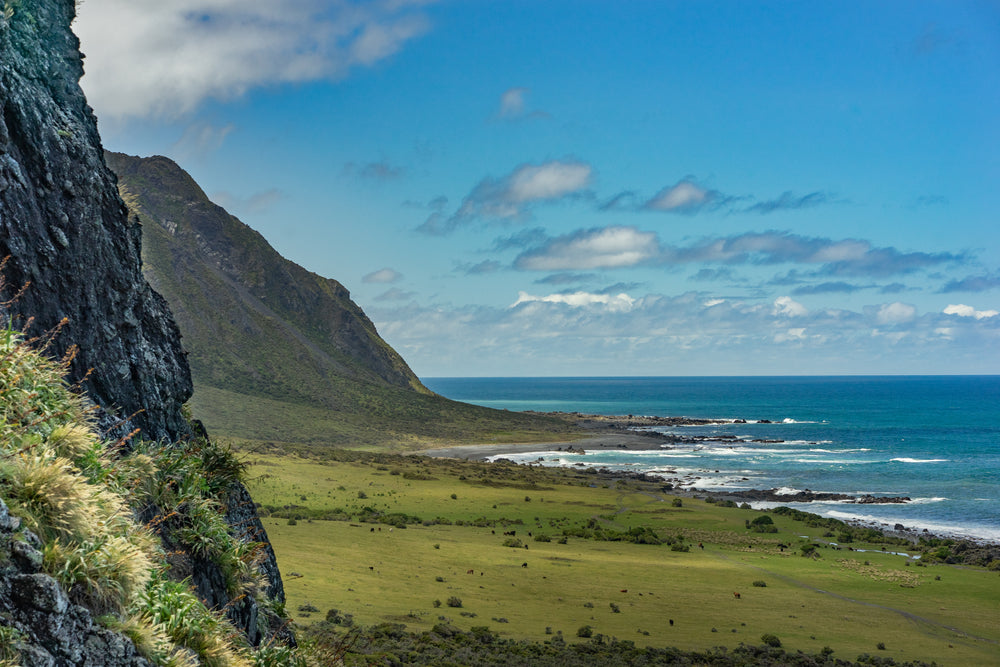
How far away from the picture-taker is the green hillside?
328ft

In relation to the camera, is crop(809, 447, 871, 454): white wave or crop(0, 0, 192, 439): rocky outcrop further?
crop(809, 447, 871, 454): white wave

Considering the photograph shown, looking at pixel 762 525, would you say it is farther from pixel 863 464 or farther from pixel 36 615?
pixel 36 615

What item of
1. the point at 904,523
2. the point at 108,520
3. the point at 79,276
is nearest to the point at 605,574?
the point at 79,276

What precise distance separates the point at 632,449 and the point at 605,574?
79664 millimetres

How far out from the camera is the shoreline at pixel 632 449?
52750 mm

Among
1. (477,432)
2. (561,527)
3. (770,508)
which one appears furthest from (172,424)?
(477,432)

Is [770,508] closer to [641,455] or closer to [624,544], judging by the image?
[624,544]

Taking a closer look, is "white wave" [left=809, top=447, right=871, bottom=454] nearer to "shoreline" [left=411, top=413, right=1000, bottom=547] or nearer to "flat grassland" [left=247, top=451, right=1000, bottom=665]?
"shoreline" [left=411, top=413, right=1000, bottom=547]

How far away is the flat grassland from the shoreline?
6950 millimetres

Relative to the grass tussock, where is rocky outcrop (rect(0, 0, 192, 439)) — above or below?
above

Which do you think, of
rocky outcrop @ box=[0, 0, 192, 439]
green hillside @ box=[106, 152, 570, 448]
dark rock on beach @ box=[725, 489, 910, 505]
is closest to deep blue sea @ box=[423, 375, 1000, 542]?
dark rock on beach @ box=[725, 489, 910, 505]

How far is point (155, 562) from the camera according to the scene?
6820 mm

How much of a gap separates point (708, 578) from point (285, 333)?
360ft

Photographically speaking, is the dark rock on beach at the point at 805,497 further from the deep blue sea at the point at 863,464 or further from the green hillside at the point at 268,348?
the green hillside at the point at 268,348
